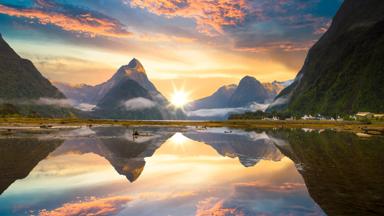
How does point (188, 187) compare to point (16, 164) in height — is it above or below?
below

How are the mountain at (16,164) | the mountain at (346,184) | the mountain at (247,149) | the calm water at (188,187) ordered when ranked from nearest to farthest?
the mountain at (346,184)
the calm water at (188,187)
the mountain at (16,164)
the mountain at (247,149)

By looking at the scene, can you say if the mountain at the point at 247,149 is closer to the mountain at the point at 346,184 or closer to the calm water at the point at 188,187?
the calm water at the point at 188,187

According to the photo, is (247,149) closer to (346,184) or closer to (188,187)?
(346,184)

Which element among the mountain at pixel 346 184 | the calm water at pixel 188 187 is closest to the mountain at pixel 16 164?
the calm water at pixel 188 187

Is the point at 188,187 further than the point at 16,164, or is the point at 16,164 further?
the point at 16,164

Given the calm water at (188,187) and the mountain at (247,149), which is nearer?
the calm water at (188,187)

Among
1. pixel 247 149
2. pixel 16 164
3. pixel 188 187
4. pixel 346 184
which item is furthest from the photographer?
pixel 247 149

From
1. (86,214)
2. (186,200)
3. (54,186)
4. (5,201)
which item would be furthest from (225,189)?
(5,201)

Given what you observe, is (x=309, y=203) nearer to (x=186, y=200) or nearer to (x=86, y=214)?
(x=186, y=200)

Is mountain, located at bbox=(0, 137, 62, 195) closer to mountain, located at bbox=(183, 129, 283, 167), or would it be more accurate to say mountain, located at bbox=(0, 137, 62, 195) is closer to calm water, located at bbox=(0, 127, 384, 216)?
calm water, located at bbox=(0, 127, 384, 216)

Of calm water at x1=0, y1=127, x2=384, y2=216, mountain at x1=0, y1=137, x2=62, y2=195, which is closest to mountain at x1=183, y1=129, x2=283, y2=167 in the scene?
calm water at x1=0, y1=127, x2=384, y2=216

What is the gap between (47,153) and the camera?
204 feet

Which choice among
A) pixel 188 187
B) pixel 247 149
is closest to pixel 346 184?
pixel 188 187

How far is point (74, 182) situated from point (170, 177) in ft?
36.7
